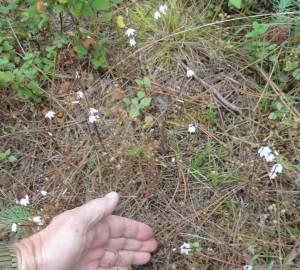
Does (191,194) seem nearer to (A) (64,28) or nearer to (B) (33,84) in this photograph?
(B) (33,84)

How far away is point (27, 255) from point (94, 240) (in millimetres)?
354

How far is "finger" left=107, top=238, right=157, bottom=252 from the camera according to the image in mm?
2463

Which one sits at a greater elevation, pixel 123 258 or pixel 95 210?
pixel 95 210

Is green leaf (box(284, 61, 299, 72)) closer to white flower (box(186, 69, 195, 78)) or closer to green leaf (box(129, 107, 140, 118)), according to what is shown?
white flower (box(186, 69, 195, 78))

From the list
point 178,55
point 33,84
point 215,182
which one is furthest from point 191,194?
point 33,84

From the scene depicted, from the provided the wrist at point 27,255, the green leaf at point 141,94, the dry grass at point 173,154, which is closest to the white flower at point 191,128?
the dry grass at point 173,154

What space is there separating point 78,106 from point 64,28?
1.86 ft

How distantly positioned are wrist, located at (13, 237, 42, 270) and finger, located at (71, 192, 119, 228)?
0.80ft

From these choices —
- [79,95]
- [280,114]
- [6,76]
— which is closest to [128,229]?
[79,95]

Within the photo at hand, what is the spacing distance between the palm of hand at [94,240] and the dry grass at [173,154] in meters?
0.12

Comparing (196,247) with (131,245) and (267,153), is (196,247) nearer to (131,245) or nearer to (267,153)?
(131,245)

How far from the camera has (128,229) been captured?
2457mm

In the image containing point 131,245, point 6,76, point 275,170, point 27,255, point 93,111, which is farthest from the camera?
point 6,76

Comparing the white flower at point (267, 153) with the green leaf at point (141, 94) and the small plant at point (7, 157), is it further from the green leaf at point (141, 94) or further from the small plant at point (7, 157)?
the small plant at point (7, 157)
